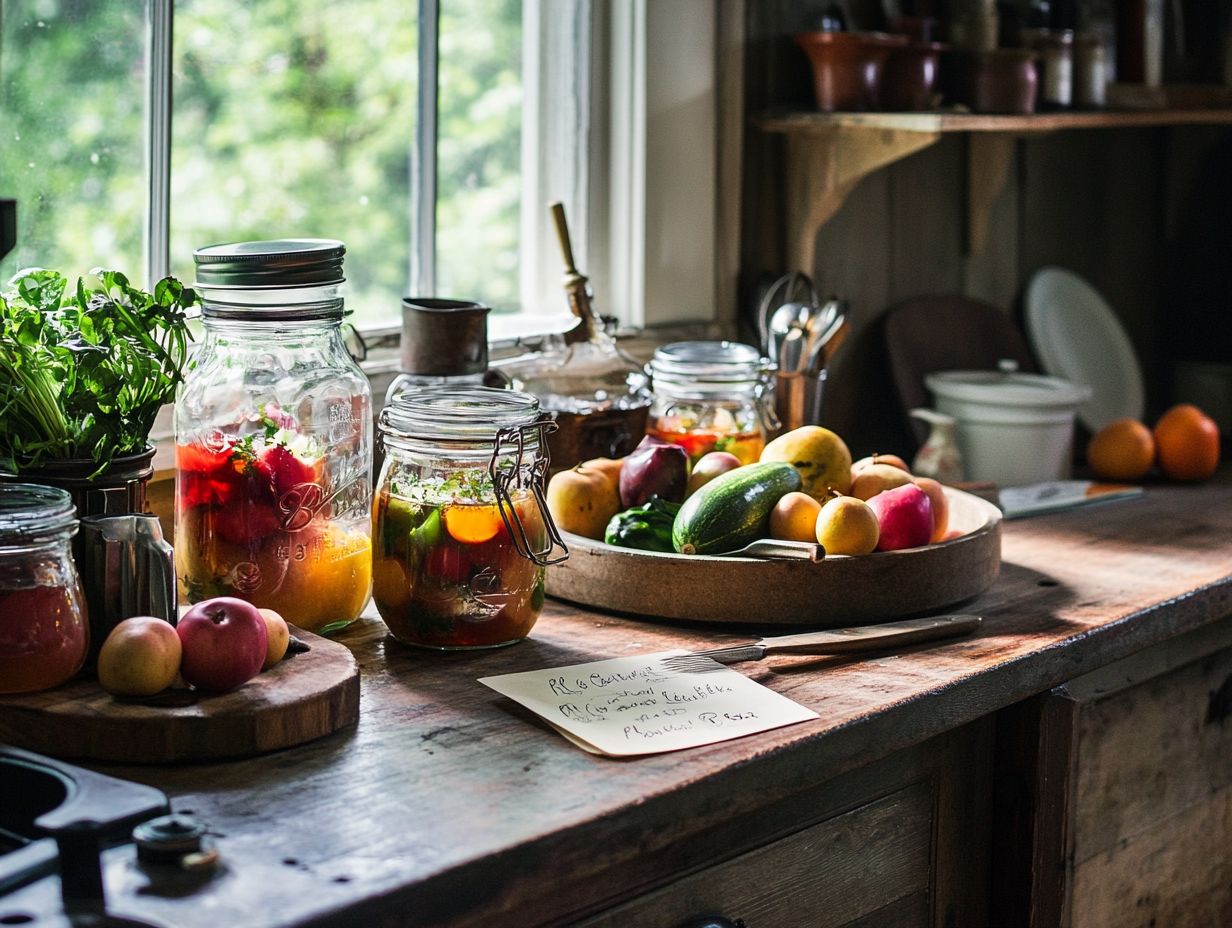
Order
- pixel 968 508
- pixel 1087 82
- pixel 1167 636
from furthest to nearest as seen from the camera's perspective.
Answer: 1. pixel 1087 82
2. pixel 968 508
3. pixel 1167 636

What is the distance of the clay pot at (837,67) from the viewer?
1868mm

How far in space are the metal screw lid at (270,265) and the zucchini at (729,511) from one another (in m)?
0.37

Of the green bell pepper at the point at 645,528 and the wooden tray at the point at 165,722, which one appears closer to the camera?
the wooden tray at the point at 165,722

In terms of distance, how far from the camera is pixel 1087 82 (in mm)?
2102

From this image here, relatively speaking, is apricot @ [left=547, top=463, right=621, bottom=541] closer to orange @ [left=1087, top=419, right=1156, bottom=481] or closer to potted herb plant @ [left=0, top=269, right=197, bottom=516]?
potted herb plant @ [left=0, top=269, right=197, bottom=516]

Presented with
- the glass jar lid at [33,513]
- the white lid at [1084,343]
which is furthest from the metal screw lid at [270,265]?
the white lid at [1084,343]

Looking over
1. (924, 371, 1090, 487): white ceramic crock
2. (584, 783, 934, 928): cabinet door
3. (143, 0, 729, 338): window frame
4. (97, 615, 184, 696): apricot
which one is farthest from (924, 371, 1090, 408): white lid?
(97, 615, 184, 696): apricot

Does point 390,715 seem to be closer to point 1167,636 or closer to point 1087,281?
point 1167,636

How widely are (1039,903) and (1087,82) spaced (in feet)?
4.02

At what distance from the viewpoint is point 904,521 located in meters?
1.37

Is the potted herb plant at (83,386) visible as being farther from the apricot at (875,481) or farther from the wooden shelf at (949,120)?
the wooden shelf at (949,120)

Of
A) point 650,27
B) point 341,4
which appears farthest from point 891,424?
point 341,4

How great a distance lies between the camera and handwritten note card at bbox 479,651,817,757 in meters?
1.06

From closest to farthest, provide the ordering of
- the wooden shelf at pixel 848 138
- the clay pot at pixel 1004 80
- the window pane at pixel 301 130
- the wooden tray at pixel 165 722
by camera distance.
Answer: the wooden tray at pixel 165 722, the window pane at pixel 301 130, the wooden shelf at pixel 848 138, the clay pot at pixel 1004 80
